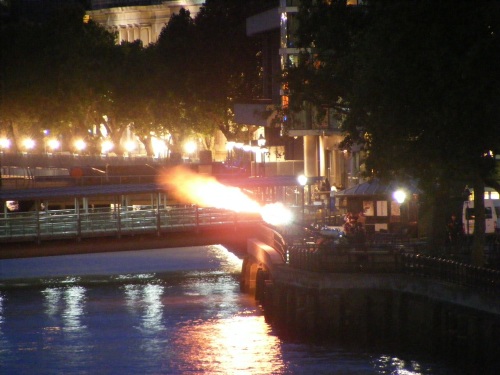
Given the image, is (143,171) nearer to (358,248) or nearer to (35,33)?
(35,33)

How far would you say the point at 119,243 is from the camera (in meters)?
65.6

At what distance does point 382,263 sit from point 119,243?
Answer: 862 inches

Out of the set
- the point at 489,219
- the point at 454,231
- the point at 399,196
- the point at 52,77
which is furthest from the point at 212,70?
the point at 454,231

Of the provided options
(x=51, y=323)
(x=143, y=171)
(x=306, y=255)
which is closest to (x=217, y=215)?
(x=51, y=323)

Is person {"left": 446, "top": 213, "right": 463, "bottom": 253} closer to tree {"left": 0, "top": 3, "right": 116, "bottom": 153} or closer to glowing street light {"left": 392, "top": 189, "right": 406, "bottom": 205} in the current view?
glowing street light {"left": 392, "top": 189, "right": 406, "bottom": 205}

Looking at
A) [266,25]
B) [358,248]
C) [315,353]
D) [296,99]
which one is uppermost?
[266,25]

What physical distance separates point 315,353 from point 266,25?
52067 millimetres

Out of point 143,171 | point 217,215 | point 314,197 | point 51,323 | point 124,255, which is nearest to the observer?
point 51,323

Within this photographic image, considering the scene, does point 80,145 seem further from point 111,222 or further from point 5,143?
point 111,222

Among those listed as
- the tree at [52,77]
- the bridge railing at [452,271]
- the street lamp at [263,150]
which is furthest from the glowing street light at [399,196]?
the tree at [52,77]

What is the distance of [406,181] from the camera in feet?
154

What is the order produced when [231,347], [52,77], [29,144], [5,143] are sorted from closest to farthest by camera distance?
[231,347], [52,77], [29,144], [5,143]

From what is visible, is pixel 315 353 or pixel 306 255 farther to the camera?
pixel 306 255

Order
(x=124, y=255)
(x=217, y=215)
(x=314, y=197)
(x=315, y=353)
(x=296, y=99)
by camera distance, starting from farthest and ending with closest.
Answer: (x=124, y=255), (x=314, y=197), (x=217, y=215), (x=296, y=99), (x=315, y=353)
